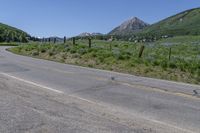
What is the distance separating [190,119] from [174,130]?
1.13m

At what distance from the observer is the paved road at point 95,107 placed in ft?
23.6

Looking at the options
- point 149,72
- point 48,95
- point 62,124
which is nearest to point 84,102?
Result: point 48,95

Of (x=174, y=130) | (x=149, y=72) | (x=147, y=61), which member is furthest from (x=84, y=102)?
(x=147, y=61)

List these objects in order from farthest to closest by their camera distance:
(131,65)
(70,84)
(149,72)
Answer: (131,65), (149,72), (70,84)

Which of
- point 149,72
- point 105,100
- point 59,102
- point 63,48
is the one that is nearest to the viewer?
point 59,102

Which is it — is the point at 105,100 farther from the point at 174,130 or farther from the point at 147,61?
the point at 147,61

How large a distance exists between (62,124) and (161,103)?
3518 millimetres

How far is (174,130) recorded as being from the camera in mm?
7094

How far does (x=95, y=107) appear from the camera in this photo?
355 inches

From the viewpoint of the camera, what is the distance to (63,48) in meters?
31.8

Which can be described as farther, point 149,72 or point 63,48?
point 63,48

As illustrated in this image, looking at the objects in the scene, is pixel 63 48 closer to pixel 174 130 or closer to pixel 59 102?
pixel 59 102

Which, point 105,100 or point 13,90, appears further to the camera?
point 13,90

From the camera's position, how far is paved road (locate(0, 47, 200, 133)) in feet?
23.6
